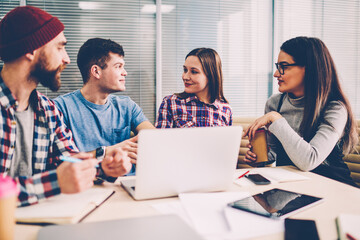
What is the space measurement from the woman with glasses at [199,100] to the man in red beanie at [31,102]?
89cm

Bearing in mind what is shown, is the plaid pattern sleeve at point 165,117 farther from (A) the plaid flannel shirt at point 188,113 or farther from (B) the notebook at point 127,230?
(B) the notebook at point 127,230

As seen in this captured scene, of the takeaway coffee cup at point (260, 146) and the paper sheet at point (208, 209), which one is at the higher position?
the takeaway coffee cup at point (260, 146)

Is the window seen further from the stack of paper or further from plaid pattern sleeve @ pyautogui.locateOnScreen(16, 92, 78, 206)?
the stack of paper

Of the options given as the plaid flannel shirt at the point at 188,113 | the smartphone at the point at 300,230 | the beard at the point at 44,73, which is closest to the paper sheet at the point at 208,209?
the smartphone at the point at 300,230

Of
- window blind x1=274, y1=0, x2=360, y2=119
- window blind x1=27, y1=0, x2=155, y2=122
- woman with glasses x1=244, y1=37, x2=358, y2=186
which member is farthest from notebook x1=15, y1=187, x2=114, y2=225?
window blind x1=274, y1=0, x2=360, y2=119

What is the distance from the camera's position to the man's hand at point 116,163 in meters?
1.01

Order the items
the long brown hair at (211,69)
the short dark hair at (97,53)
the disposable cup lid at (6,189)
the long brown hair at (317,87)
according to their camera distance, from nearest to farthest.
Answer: the disposable cup lid at (6,189), the long brown hair at (317,87), the short dark hair at (97,53), the long brown hair at (211,69)

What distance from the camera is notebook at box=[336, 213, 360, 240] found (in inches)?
26.3

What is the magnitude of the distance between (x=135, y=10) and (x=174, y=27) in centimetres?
40

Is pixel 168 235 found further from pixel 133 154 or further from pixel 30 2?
pixel 30 2

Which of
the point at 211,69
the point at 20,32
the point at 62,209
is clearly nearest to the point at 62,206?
the point at 62,209

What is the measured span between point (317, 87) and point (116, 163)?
122 cm

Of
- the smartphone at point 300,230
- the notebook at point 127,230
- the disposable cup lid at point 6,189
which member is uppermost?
the disposable cup lid at point 6,189

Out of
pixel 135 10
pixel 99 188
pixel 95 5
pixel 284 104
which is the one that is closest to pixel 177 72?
pixel 135 10
